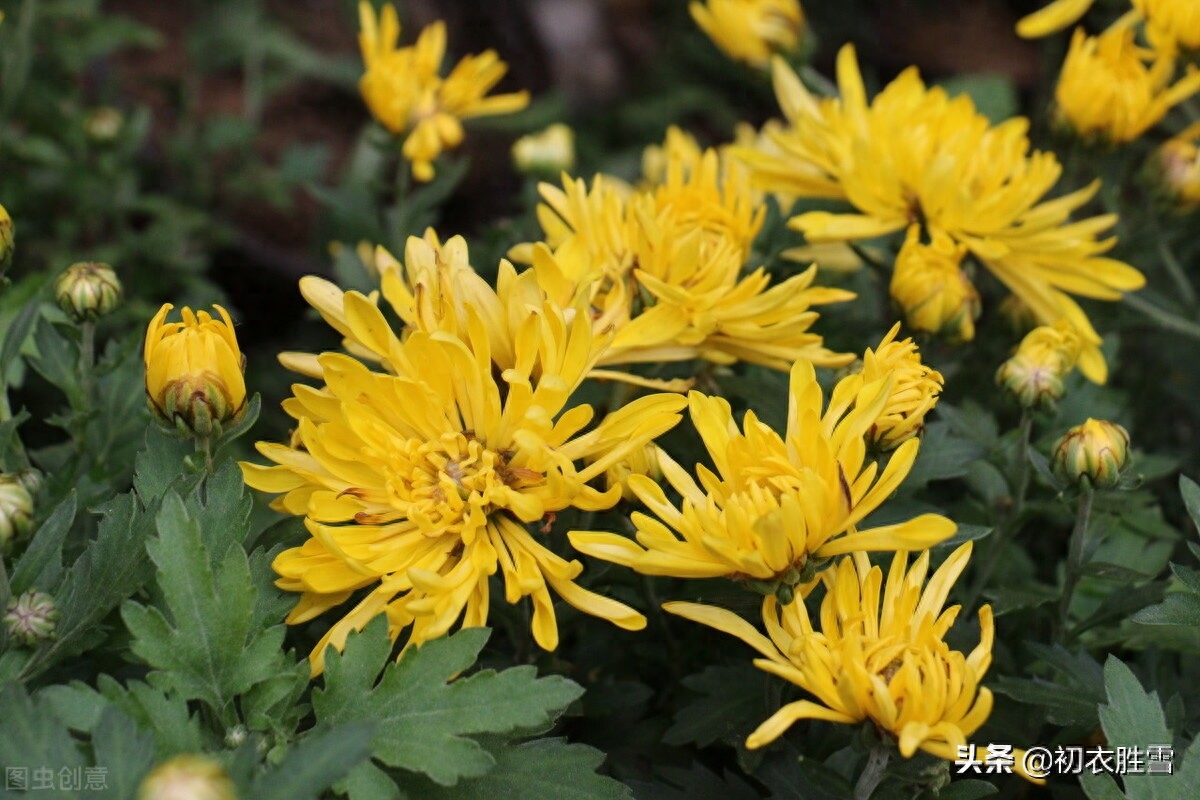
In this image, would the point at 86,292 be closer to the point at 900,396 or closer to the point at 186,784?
the point at 186,784

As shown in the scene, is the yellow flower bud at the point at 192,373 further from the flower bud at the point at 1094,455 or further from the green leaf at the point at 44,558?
the flower bud at the point at 1094,455

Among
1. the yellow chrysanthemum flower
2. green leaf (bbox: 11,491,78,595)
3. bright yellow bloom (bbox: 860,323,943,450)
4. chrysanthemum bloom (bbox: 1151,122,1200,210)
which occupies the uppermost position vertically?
chrysanthemum bloom (bbox: 1151,122,1200,210)

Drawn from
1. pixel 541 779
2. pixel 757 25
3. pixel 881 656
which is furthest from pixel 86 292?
pixel 757 25

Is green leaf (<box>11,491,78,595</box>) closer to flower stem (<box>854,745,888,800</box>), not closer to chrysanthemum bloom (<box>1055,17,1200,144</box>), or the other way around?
flower stem (<box>854,745,888,800</box>)

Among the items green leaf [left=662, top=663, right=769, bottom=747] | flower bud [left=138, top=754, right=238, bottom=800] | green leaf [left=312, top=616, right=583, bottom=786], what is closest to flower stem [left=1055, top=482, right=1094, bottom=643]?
green leaf [left=662, top=663, right=769, bottom=747]

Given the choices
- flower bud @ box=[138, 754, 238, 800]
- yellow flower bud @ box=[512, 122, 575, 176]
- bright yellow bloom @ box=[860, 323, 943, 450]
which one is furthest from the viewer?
yellow flower bud @ box=[512, 122, 575, 176]

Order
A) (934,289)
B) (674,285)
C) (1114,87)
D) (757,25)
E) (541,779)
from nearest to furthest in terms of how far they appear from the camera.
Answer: (541,779) → (674,285) → (934,289) → (1114,87) → (757,25)

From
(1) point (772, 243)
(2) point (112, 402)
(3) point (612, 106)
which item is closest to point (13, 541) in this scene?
(2) point (112, 402)
